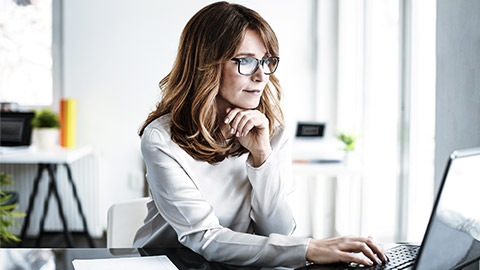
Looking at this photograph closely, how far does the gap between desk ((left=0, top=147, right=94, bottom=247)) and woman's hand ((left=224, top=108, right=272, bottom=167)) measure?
2.22 metres

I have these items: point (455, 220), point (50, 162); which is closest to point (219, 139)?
point (455, 220)

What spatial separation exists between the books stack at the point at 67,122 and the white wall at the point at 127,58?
0.22m

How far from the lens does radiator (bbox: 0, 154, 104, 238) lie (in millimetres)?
4090

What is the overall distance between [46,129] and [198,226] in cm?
273

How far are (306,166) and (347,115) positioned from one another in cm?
104

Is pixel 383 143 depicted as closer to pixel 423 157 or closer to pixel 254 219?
pixel 423 157

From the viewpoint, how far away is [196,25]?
1.49 m

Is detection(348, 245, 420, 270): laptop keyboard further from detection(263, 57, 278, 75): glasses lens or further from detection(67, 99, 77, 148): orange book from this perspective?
detection(67, 99, 77, 148): orange book

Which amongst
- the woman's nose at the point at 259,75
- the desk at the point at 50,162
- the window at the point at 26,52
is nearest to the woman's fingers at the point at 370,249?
the woman's nose at the point at 259,75

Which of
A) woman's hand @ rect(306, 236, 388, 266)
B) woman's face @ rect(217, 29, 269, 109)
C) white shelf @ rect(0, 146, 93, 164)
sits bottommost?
woman's hand @ rect(306, 236, 388, 266)

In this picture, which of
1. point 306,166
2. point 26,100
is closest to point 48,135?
point 26,100

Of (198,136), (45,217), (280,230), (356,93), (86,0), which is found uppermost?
(86,0)

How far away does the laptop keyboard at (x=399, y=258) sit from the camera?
109 centimetres

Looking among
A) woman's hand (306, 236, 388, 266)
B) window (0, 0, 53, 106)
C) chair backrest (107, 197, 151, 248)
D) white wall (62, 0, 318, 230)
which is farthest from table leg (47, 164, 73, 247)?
woman's hand (306, 236, 388, 266)
